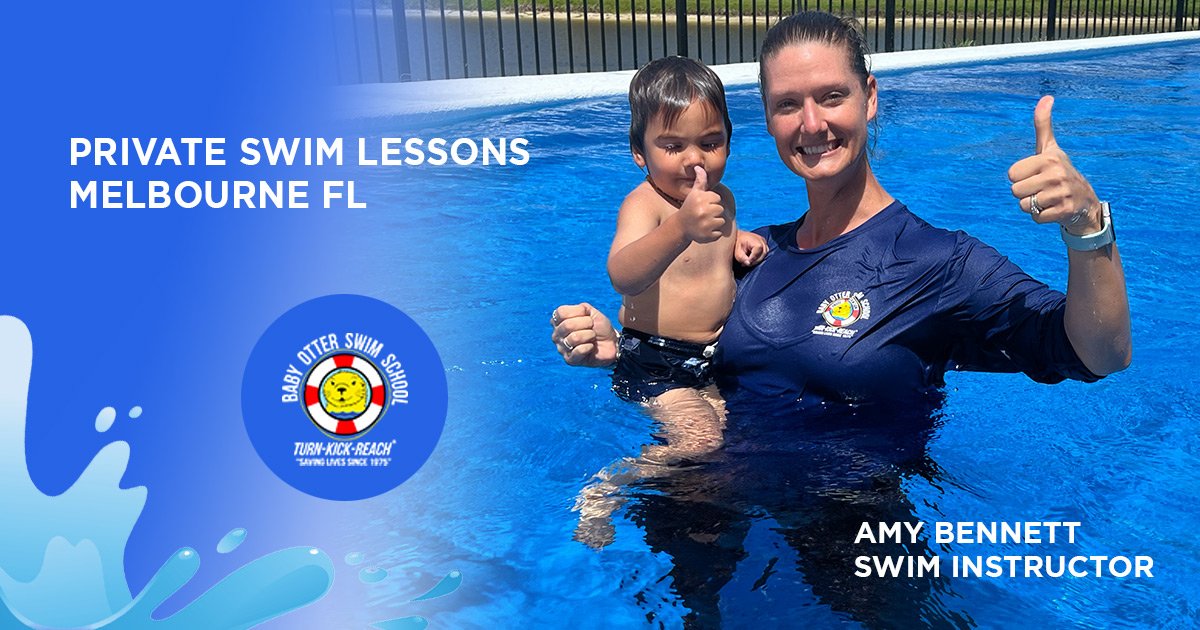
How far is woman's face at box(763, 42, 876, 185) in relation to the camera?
2514 mm

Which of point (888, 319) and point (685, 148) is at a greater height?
point (685, 148)

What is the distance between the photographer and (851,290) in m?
2.49

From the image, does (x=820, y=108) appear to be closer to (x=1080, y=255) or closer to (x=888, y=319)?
(x=888, y=319)

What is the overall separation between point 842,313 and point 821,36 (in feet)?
2.12

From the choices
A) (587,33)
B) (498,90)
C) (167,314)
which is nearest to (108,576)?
(167,314)

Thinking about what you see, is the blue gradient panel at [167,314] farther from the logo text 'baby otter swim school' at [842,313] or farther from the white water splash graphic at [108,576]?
the logo text 'baby otter swim school' at [842,313]

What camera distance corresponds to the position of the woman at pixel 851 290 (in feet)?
7.88

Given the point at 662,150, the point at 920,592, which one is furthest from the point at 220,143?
the point at 920,592

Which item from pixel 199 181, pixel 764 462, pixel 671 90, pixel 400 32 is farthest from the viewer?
pixel 400 32

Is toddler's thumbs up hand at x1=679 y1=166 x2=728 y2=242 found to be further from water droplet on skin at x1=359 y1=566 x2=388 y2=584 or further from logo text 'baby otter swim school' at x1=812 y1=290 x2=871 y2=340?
water droplet on skin at x1=359 y1=566 x2=388 y2=584

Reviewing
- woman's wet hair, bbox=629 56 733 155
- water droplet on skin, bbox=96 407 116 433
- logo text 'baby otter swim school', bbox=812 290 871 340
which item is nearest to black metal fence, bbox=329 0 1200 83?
woman's wet hair, bbox=629 56 733 155

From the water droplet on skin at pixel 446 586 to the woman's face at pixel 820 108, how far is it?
1.40m

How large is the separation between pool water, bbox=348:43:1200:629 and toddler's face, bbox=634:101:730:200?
475 millimetres

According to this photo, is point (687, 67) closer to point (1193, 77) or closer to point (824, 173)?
point (824, 173)
